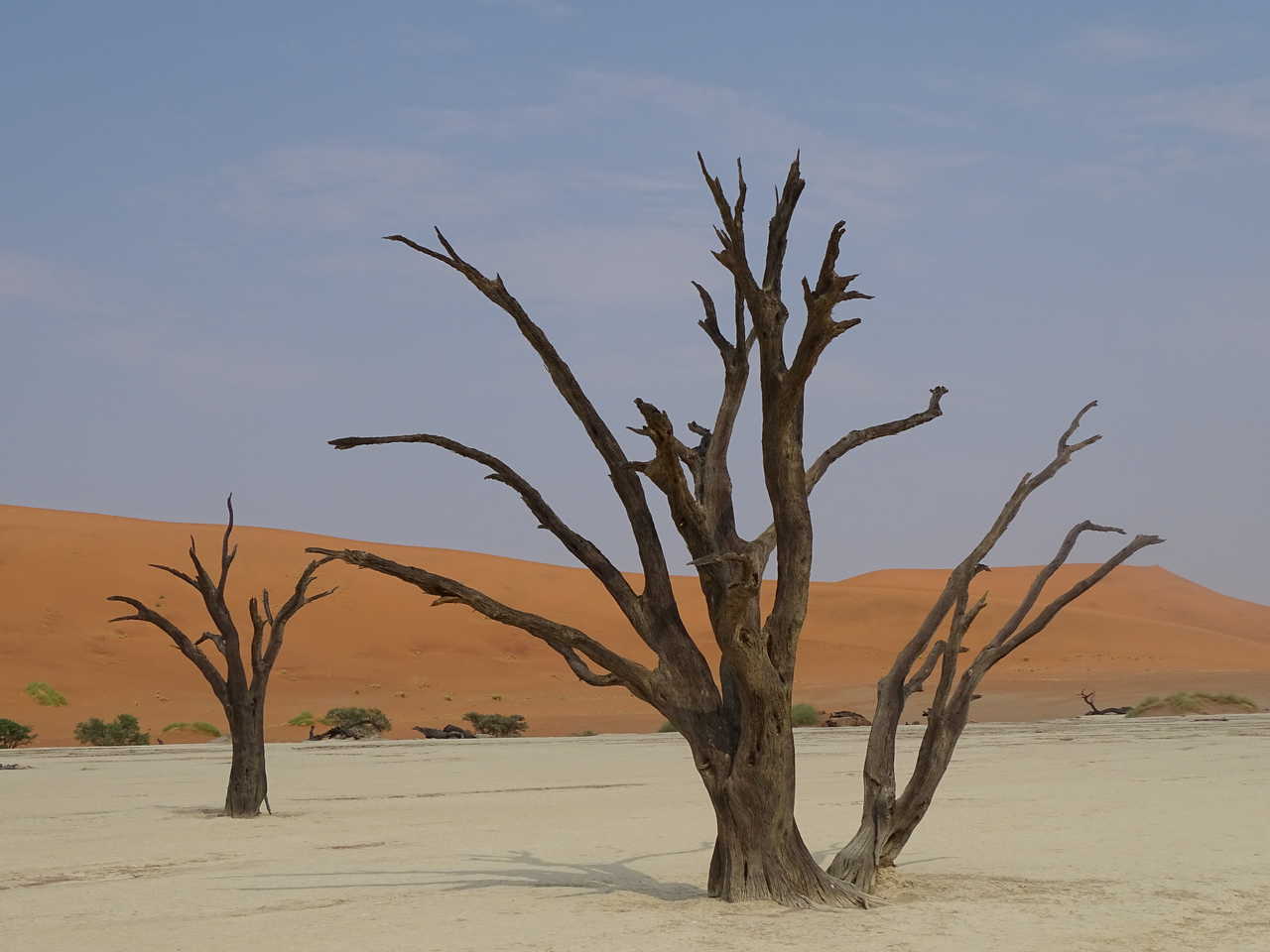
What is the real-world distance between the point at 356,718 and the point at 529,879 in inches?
1087

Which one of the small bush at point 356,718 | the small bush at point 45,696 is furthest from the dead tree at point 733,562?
the small bush at point 45,696

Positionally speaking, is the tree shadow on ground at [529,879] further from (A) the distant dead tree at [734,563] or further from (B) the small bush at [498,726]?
(B) the small bush at [498,726]

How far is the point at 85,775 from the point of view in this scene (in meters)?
22.3

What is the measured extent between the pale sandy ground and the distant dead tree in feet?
1.47

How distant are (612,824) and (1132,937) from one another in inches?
269

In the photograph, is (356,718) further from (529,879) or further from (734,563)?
(734,563)

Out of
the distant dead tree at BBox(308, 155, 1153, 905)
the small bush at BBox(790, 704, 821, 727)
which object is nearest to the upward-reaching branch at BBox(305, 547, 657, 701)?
the distant dead tree at BBox(308, 155, 1153, 905)

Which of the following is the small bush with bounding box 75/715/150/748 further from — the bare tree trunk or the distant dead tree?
the distant dead tree

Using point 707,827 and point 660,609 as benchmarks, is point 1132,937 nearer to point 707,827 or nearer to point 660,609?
point 660,609

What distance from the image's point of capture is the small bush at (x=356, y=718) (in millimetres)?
34969

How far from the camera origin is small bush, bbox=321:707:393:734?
34969 millimetres

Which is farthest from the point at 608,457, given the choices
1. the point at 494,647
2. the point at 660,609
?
the point at 494,647

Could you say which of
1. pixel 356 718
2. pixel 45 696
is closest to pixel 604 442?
pixel 356 718

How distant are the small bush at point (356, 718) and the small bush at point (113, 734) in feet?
15.0
